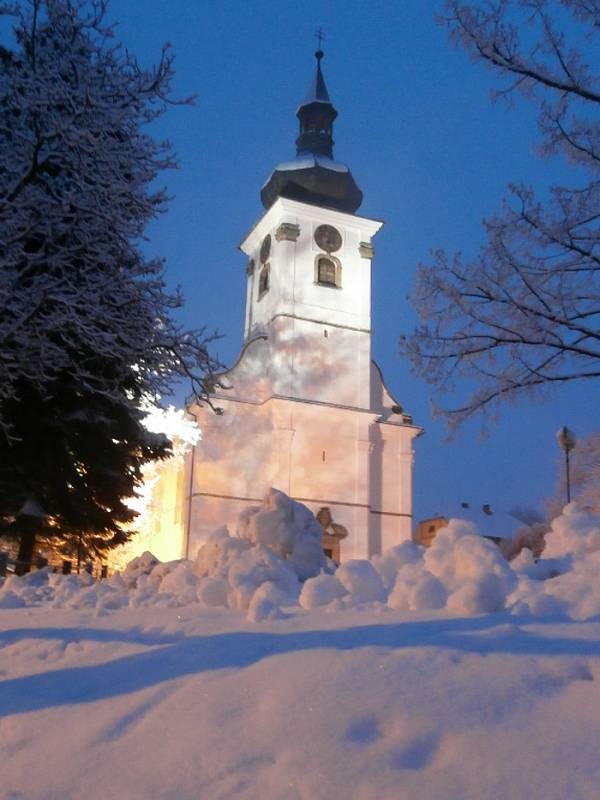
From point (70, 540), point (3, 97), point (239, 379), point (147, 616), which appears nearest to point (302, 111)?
point (239, 379)

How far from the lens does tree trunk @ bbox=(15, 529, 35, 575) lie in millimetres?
12625

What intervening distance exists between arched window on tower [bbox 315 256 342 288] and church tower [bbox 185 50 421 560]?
0.06 metres

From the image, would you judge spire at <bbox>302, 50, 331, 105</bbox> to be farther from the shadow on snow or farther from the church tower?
the shadow on snow

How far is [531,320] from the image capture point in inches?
370

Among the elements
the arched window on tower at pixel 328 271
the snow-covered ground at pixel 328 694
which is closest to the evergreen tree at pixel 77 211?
the snow-covered ground at pixel 328 694

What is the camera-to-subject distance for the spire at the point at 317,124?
46.9 m

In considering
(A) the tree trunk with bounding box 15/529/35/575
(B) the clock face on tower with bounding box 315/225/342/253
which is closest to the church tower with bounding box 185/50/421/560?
(B) the clock face on tower with bounding box 315/225/342/253

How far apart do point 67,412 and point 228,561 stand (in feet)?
22.7

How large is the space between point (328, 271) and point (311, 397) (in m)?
7.14

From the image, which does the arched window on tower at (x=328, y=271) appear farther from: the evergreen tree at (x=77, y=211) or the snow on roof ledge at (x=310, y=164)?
the evergreen tree at (x=77, y=211)

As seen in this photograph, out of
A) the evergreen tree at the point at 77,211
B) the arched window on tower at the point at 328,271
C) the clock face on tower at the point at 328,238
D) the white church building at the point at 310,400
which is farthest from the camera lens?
the clock face on tower at the point at 328,238

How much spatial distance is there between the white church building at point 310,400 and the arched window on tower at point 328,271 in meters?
0.06

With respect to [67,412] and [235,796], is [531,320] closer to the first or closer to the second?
[67,412]

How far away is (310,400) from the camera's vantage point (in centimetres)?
3806
